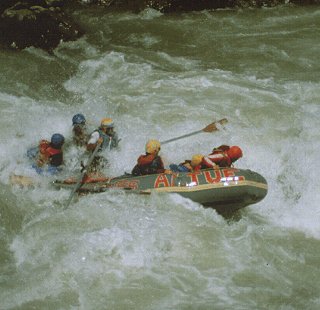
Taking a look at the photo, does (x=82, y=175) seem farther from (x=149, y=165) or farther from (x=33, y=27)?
(x=33, y=27)

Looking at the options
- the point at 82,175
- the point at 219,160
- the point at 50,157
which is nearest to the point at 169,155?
the point at 219,160

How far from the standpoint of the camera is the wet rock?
42.2 ft

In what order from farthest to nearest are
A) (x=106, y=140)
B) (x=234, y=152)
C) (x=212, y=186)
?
1. (x=106, y=140)
2. (x=234, y=152)
3. (x=212, y=186)

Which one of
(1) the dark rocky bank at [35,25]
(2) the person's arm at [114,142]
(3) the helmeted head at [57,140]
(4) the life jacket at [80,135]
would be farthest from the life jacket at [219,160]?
(1) the dark rocky bank at [35,25]

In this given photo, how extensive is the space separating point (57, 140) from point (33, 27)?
6.75 metres

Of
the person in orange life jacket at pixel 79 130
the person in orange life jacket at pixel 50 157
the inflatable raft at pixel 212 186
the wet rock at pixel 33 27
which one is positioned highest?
the wet rock at pixel 33 27

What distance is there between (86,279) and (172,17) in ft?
36.5

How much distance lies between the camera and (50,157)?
24.7 feet

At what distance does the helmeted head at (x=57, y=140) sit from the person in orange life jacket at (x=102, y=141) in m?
0.44

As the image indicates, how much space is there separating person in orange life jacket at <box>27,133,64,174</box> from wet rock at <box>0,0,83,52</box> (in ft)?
20.2

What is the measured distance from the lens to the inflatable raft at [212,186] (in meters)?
6.72

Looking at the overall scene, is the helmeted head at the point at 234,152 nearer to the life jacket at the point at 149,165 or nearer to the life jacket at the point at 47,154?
the life jacket at the point at 149,165

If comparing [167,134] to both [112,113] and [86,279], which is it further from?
[86,279]

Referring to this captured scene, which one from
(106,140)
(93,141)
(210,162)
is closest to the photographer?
(210,162)
